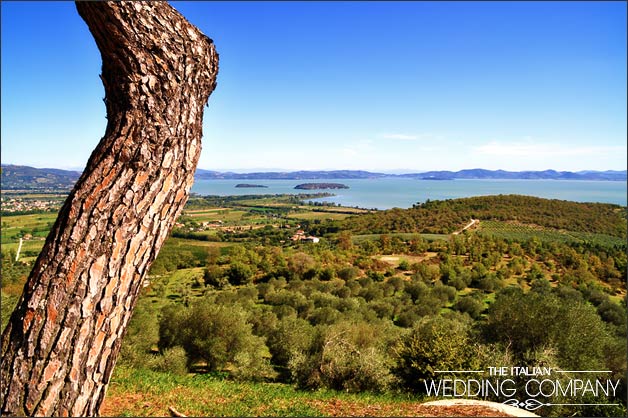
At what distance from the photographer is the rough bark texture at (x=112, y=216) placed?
1.93 meters

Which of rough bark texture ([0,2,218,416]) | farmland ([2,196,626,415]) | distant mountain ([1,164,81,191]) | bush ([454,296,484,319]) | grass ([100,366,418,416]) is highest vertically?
distant mountain ([1,164,81,191])

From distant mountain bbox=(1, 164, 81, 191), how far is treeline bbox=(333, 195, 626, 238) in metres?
116

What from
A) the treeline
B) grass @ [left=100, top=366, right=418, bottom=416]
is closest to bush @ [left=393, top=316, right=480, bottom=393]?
grass @ [left=100, top=366, right=418, bottom=416]

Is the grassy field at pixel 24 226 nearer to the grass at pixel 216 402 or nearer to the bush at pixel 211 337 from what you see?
the bush at pixel 211 337

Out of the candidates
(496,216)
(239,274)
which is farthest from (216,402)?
(496,216)

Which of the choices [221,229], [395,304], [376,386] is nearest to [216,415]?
[376,386]

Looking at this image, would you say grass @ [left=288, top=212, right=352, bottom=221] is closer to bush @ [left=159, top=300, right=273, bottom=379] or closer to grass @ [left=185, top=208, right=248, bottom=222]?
grass @ [left=185, top=208, right=248, bottom=222]

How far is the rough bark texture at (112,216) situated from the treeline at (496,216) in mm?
85772

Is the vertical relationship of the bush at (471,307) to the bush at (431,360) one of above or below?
below

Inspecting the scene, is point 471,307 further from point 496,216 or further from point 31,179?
point 31,179

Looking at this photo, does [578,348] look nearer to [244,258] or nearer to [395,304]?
[395,304]

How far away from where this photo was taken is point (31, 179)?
148 m

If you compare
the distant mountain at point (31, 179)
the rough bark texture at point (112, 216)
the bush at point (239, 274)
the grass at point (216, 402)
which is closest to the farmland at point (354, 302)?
the grass at point (216, 402)

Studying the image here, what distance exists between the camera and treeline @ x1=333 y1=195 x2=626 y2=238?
76438 millimetres
